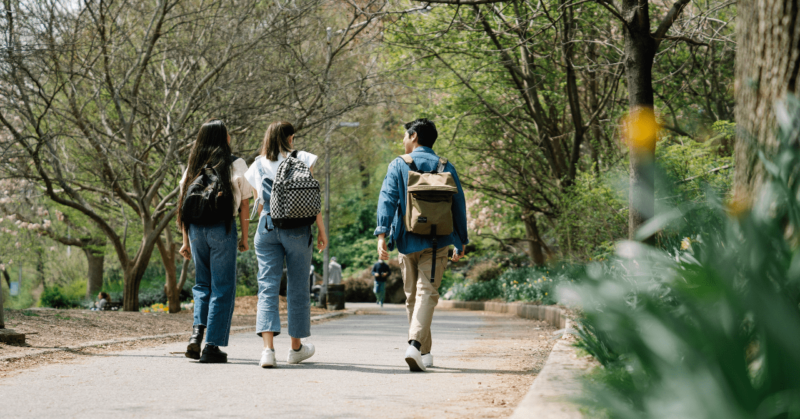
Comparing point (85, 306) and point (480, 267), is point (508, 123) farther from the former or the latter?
point (85, 306)

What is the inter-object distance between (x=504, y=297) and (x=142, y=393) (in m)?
15.9

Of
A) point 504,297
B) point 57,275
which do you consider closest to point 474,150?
point 504,297

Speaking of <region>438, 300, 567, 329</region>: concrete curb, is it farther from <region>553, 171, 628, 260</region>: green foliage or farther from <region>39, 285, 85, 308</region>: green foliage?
<region>39, 285, 85, 308</region>: green foliage

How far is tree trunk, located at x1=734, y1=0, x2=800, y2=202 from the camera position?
273cm

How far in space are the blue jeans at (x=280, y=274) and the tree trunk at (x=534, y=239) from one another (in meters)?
13.0

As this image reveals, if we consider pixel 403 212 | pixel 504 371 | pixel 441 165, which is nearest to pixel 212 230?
pixel 403 212

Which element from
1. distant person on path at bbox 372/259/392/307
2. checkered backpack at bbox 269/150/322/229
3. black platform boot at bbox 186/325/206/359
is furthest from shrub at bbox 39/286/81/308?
checkered backpack at bbox 269/150/322/229

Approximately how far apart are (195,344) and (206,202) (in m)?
1.12

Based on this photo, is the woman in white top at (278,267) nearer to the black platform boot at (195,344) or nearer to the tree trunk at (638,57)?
the black platform boot at (195,344)

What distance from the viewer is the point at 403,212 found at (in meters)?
5.55

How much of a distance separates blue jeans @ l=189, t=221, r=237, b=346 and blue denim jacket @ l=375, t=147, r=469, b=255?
1.24m

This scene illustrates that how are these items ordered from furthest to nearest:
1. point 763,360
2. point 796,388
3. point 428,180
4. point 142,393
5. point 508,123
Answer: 1. point 508,123
2. point 428,180
3. point 142,393
4. point 763,360
5. point 796,388

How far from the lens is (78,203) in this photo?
1202 cm

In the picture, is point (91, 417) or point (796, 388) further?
point (91, 417)
